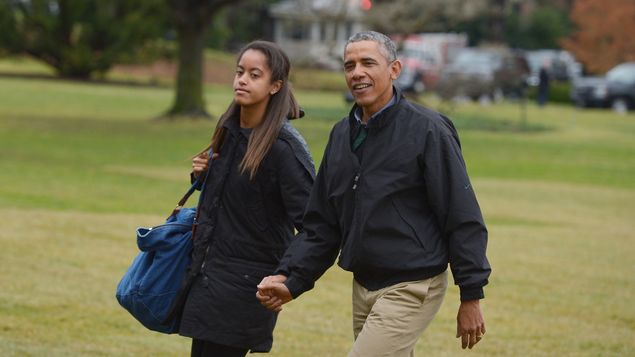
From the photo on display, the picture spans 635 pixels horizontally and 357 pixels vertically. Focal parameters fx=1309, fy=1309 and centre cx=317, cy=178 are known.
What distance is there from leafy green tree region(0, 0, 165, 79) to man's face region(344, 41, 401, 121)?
5134 cm

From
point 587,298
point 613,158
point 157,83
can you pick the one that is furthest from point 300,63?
point 587,298

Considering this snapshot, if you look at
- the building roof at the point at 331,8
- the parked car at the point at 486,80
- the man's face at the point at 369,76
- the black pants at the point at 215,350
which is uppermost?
the man's face at the point at 369,76

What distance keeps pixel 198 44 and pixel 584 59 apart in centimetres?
3994

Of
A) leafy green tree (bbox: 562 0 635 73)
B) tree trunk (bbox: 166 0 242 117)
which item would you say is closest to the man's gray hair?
tree trunk (bbox: 166 0 242 117)

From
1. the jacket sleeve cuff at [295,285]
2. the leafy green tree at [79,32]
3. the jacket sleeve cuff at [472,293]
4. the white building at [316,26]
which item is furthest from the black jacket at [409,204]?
the leafy green tree at [79,32]

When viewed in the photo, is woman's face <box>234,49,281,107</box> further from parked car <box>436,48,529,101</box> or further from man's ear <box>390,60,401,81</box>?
parked car <box>436,48,529,101</box>

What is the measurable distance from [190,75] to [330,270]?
73.9ft

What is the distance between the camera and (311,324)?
10078 millimetres

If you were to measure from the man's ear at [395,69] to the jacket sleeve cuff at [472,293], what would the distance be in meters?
0.93

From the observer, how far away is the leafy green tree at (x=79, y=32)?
183ft

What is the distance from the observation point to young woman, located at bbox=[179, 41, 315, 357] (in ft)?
19.0

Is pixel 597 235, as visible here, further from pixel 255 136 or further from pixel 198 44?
pixel 198 44

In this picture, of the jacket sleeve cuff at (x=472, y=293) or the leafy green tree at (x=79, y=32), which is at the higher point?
the jacket sleeve cuff at (x=472, y=293)

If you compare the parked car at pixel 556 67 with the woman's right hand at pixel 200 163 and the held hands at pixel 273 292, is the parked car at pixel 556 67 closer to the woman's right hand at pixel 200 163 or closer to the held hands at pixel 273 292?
the woman's right hand at pixel 200 163
